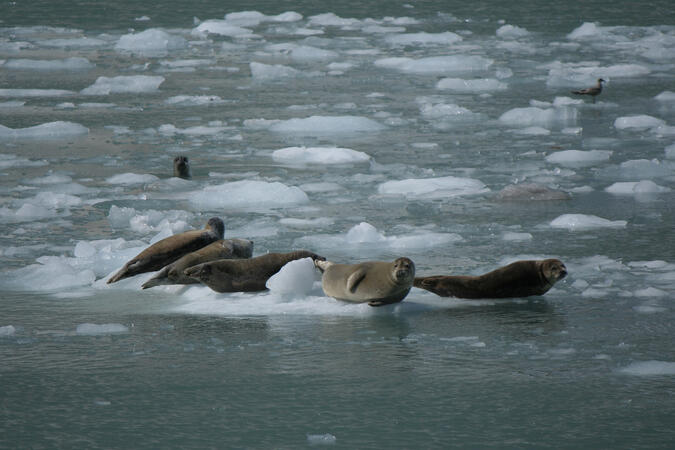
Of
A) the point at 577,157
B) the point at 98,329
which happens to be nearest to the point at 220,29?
the point at 577,157

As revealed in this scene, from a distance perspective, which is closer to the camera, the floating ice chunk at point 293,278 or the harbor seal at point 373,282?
the harbor seal at point 373,282

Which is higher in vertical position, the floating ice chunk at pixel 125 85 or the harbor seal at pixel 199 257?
the floating ice chunk at pixel 125 85

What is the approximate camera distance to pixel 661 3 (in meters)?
19.5

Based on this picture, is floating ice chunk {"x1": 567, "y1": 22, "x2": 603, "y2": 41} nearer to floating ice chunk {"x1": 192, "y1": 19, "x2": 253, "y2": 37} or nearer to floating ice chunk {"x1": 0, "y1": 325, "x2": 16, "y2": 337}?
floating ice chunk {"x1": 192, "y1": 19, "x2": 253, "y2": 37}

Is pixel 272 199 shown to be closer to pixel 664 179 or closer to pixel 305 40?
pixel 664 179

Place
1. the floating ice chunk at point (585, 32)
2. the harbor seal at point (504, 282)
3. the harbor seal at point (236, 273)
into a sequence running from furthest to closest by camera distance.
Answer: the floating ice chunk at point (585, 32) < the harbor seal at point (236, 273) < the harbor seal at point (504, 282)

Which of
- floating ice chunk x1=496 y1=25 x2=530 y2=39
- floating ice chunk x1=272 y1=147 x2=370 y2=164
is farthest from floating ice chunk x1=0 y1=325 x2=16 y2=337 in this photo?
floating ice chunk x1=496 y1=25 x2=530 y2=39

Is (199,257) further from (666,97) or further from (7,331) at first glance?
(666,97)

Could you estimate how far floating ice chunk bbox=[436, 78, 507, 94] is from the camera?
11.2 meters

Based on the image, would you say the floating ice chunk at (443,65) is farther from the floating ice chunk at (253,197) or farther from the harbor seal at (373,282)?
the harbor seal at (373,282)

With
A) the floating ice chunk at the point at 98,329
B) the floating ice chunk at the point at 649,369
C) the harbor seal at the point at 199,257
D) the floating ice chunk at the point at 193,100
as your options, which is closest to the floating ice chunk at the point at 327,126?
the floating ice chunk at the point at 193,100

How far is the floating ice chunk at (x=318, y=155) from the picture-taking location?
7.77 meters

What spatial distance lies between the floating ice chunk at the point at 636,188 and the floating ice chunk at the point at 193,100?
502 centimetres

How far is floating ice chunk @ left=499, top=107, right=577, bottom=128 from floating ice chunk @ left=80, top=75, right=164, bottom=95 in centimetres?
419
